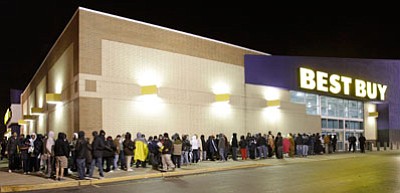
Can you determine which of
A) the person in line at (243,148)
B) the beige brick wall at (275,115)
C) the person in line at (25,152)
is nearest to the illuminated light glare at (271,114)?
the beige brick wall at (275,115)

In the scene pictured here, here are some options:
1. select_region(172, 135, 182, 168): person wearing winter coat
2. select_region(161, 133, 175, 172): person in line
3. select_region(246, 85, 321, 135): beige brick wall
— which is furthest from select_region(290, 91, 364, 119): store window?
select_region(161, 133, 175, 172): person in line

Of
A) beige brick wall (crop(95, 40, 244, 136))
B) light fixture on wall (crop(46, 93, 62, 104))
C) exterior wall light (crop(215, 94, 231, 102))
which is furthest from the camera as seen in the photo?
exterior wall light (crop(215, 94, 231, 102))

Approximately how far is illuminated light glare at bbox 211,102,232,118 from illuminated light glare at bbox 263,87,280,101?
4.27 metres

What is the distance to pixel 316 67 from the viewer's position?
36.0 metres

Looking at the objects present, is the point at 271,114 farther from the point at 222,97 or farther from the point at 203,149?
the point at 203,149

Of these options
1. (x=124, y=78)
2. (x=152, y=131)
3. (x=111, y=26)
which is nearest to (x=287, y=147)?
(x=152, y=131)

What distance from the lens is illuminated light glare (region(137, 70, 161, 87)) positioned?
24.7 meters

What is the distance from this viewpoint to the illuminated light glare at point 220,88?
95.0 feet

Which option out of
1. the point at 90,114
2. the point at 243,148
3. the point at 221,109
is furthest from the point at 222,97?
the point at 90,114

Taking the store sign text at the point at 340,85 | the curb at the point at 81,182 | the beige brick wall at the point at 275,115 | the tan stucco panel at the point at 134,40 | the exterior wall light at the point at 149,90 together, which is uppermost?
the tan stucco panel at the point at 134,40

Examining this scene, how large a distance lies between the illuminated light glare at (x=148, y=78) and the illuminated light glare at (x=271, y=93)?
1003 centimetres

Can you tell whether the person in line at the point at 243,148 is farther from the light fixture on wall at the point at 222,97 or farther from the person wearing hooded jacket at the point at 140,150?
the person wearing hooded jacket at the point at 140,150

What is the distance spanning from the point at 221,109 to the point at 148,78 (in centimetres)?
616

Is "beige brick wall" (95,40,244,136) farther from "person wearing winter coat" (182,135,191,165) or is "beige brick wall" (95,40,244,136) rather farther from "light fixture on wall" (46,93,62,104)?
"light fixture on wall" (46,93,62,104)
